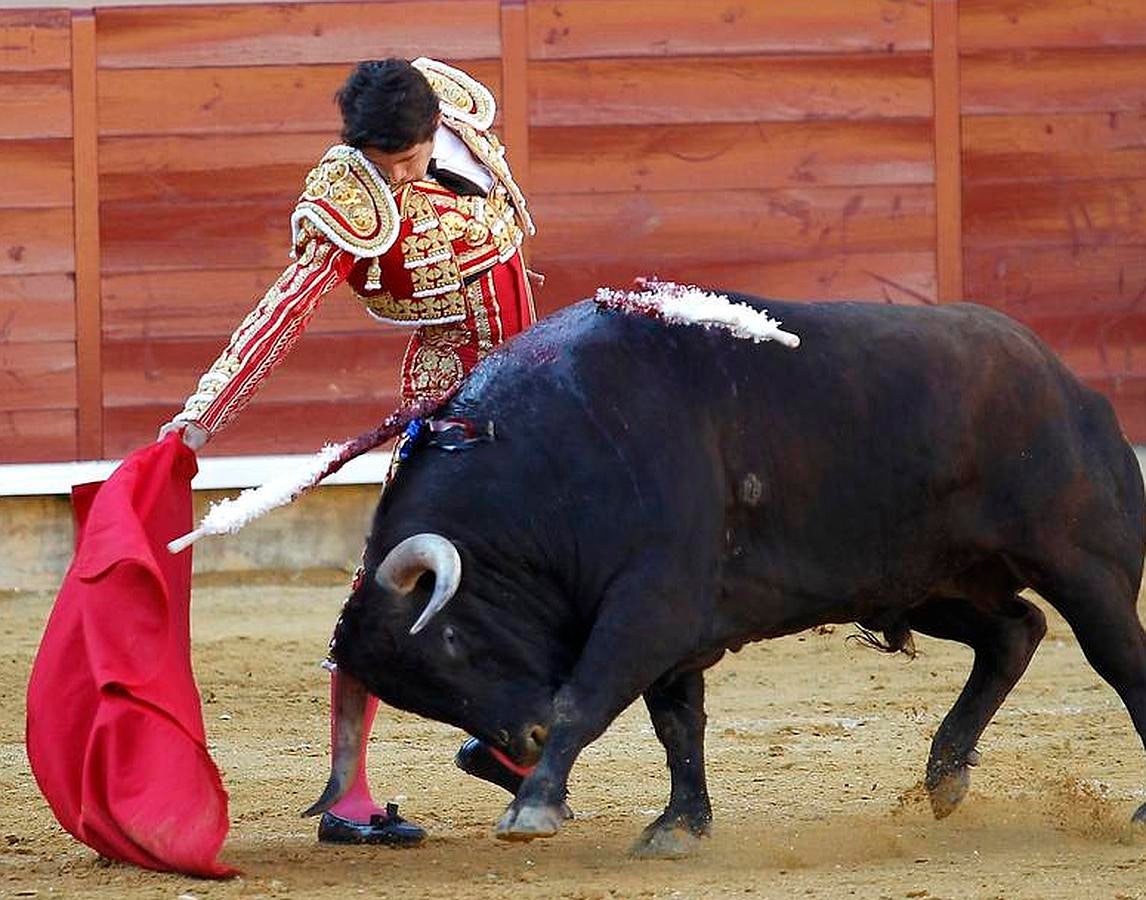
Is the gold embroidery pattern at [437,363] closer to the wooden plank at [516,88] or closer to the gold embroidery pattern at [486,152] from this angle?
the gold embroidery pattern at [486,152]

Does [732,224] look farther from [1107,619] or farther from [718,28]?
[1107,619]

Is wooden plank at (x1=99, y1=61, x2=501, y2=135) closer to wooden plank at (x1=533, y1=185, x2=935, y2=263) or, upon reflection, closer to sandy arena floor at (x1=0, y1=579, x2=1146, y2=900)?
wooden plank at (x1=533, y1=185, x2=935, y2=263)

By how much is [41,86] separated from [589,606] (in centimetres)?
444

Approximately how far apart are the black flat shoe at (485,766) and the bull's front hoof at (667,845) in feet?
0.83

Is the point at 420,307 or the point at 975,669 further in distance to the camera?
the point at 975,669

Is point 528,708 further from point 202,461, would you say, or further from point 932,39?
point 932,39

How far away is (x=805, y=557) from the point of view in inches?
163

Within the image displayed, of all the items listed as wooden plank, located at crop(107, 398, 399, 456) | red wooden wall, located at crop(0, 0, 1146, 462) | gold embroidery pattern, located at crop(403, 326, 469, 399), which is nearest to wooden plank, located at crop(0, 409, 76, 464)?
red wooden wall, located at crop(0, 0, 1146, 462)

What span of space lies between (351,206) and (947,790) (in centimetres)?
157

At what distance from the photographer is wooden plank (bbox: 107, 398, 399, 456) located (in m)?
7.79

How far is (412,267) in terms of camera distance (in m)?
4.12

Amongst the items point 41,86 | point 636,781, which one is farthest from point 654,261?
point 636,781

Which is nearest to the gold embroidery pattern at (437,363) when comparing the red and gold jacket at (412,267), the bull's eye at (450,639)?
the red and gold jacket at (412,267)

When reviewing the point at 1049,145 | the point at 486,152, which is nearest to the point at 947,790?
the point at 486,152
